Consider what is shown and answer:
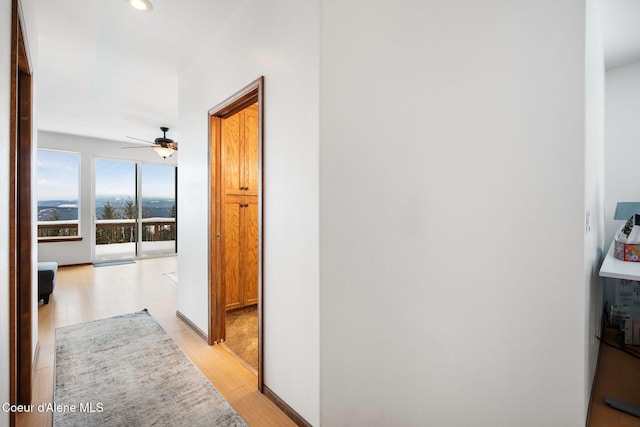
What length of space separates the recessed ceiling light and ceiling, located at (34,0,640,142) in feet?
0.14

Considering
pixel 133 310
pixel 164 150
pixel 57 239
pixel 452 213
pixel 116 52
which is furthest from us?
pixel 57 239

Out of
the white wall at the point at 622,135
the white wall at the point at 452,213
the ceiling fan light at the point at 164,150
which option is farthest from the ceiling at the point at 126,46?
the white wall at the point at 452,213

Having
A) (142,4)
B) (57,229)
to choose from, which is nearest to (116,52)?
(142,4)

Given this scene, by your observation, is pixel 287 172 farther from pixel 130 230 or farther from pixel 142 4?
pixel 130 230

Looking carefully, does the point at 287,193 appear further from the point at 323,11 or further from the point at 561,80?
the point at 561,80

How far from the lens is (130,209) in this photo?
7.06 meters

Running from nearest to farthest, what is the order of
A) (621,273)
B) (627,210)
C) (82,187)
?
(621,273), (627,210), (82,187)

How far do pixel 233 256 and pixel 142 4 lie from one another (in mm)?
2445

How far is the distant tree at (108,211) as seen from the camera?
6754 mm

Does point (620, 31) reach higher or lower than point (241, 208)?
higher

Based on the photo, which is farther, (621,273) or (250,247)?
(250,247)

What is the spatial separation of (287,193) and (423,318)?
104cm

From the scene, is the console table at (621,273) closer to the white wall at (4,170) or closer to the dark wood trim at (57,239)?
the white wall at (4,170)

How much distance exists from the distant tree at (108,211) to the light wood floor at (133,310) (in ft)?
3.87
